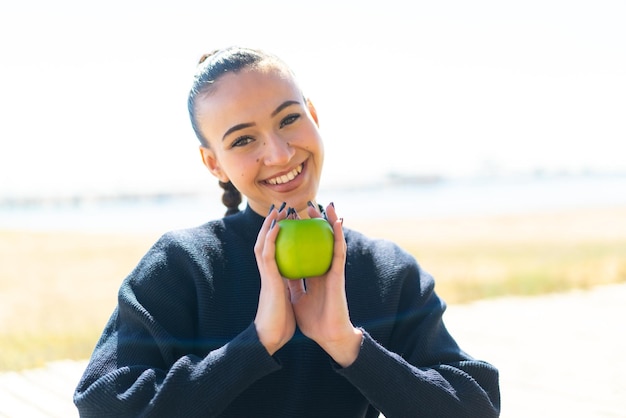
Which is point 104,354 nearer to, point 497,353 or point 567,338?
point 497,353

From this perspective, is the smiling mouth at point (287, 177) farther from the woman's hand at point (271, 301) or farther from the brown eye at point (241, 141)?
the woman's hand at point (271, 301)

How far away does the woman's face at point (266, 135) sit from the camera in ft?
7.04

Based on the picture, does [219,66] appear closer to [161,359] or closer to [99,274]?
[161,359]

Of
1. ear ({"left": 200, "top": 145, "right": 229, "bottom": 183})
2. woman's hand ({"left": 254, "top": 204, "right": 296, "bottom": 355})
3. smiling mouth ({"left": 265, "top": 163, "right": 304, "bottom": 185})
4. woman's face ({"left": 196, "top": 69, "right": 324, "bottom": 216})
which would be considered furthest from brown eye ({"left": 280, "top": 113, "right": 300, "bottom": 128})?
woman's hand ({"left": 254, "top": 204, "right": 296, "bottom": 355})

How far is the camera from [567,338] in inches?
215

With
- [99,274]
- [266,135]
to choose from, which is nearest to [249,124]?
[266,135]

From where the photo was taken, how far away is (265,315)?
1901 mm

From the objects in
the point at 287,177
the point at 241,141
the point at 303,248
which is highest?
the point at 241,141

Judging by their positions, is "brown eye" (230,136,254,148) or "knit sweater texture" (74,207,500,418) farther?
"brown eye" (230,136,254,148)

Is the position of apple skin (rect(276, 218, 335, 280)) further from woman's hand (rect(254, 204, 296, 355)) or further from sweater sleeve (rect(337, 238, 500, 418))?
sweater sleeve (rect(337, 238, 500, 418))

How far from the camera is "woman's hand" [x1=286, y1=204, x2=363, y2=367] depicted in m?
1.91

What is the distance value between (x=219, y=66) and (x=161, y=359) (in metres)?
0.85

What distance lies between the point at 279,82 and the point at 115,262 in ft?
32.3

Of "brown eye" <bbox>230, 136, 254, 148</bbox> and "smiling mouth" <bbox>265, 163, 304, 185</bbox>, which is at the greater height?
"brown eye" <bbox>230, 136, 254, 148</bbox>
